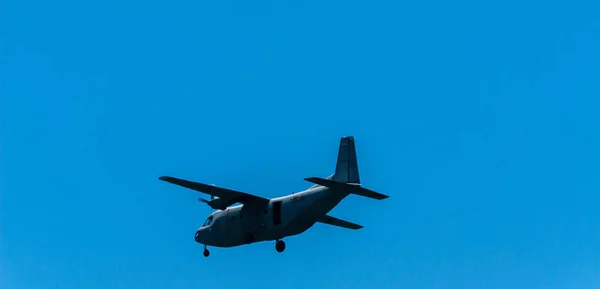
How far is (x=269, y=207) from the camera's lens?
51250 mm

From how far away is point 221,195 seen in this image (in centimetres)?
5212

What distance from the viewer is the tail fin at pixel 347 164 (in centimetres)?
4831

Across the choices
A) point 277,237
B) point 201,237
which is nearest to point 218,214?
point 201,237

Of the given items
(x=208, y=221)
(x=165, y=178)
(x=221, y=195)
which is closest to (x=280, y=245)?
(x=221, y=195)

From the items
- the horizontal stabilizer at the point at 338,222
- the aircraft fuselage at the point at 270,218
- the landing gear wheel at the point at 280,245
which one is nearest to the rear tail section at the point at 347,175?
the aircraft fuselage at the point at 270,218

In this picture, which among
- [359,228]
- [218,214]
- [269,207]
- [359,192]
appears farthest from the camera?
[359,228]

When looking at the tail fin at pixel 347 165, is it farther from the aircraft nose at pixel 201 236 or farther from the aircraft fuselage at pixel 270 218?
the aircraft nose at pixel 201 236

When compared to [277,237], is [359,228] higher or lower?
higher

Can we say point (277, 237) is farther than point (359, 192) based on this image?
Yes

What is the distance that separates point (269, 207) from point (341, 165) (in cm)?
521

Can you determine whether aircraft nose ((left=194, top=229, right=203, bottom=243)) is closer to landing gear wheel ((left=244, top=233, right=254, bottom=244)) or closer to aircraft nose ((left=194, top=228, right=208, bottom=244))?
aircraft nose ((left=194, top=228, right=208, bottom=244))

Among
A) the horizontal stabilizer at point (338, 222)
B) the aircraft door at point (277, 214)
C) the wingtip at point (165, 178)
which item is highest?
the horizontal stabilizer at point (338, 222)

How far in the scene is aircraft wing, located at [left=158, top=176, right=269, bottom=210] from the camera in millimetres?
49844

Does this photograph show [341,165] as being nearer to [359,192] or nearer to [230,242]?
[359,192]
